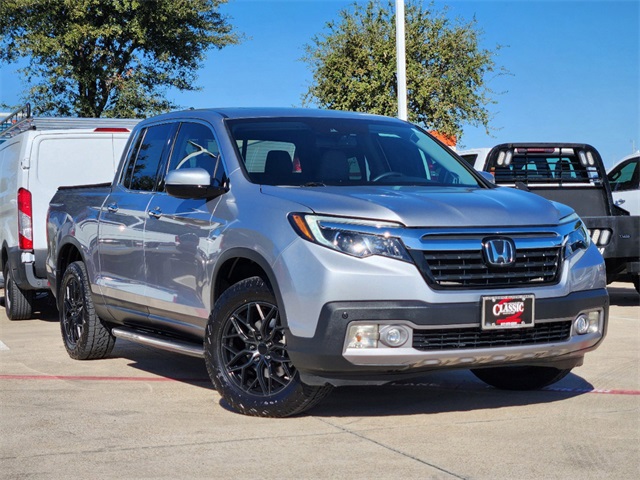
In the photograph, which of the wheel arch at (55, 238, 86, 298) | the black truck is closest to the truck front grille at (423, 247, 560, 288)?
the wheel arch at (55, 238, 86, 298)

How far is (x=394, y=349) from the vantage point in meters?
5.91

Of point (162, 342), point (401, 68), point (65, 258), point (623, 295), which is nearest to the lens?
point (162, 342)

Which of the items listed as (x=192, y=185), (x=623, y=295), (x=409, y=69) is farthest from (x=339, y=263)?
(x=409, y=69)

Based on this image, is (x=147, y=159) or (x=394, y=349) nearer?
(x=394, y=349)

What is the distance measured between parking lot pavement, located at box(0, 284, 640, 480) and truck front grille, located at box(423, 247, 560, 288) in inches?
31.0

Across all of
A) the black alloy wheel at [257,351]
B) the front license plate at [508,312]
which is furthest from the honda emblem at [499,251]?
the black alloy wheel at [257,351]

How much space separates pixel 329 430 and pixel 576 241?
1.83m

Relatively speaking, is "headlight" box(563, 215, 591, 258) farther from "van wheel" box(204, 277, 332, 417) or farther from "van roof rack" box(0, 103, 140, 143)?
"van roof rack" box(0, 103, 140, 143)

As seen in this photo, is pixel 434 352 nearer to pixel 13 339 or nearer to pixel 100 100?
pixel 13 339

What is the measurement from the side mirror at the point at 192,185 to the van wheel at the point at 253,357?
2.24 feet

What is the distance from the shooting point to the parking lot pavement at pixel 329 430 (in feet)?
17.2

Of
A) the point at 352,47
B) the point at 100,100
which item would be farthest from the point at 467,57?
the point at 100,100

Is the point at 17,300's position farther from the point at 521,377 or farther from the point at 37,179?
the point at 521,377

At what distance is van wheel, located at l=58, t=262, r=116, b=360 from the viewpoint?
8844 millimetres
